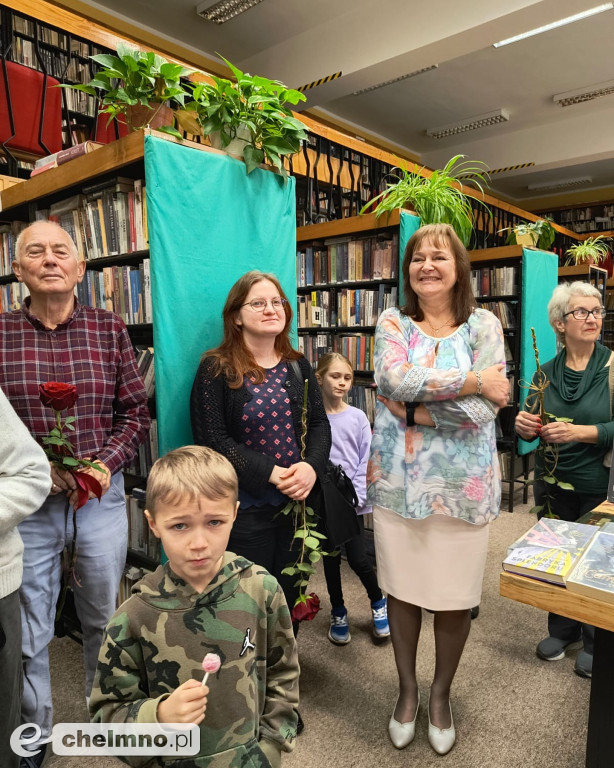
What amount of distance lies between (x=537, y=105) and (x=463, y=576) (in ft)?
25.5

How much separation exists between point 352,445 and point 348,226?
1660 millimetres

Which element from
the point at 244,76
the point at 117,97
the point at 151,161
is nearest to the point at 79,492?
the point at 151,161

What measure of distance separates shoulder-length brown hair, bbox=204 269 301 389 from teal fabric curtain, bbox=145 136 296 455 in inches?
7.3

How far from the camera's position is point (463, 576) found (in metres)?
1.75

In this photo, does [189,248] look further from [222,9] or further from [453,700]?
[222,9]

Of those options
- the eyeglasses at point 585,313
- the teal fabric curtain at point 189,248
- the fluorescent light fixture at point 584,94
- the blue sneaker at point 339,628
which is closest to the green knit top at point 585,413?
the eyeglasses at point 585,313

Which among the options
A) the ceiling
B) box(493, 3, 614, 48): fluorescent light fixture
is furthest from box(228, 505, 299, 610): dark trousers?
box(493, 3, 614, 48): fluorescent light fixture

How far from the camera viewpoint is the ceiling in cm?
496

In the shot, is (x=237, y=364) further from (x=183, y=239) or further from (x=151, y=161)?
(x=151, y=161)

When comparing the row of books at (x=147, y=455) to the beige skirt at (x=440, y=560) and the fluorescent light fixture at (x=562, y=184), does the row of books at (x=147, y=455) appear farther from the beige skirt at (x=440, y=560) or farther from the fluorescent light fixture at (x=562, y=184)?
the fluorescent light fixture at (x=562, y=184)

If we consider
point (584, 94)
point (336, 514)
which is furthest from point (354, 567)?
point (584, 94)

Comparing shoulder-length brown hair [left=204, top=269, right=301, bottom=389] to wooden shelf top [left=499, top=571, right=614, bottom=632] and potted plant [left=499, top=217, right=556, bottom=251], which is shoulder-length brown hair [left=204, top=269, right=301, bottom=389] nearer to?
wooden shelf top [left=499, top=571, right=614, bottom=632]

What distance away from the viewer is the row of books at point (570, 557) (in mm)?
1087

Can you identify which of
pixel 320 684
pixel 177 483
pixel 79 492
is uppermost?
pixel 177 483
